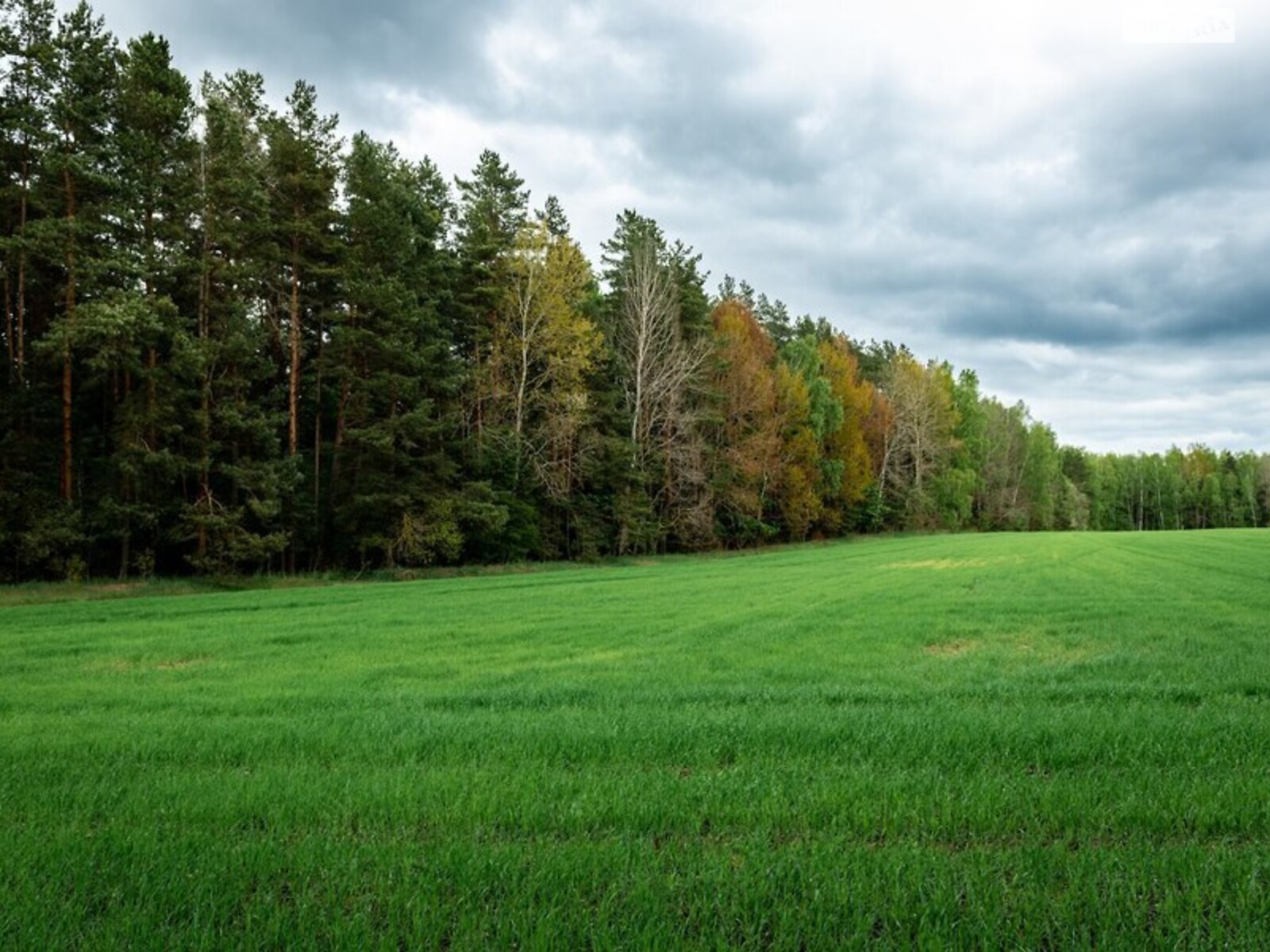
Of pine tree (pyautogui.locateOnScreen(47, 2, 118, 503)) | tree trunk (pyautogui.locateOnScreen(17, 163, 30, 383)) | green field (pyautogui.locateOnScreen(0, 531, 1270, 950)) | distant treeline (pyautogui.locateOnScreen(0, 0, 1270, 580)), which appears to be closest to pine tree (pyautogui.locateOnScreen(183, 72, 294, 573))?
distant treeline (pyautogui.locateOnScreen(0, 0, 1270, 580))

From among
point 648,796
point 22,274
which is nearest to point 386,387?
point 22,274

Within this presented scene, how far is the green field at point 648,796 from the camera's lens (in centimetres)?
272

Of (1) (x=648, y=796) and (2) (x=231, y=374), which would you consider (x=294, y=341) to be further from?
(1) (x=648, y=796)

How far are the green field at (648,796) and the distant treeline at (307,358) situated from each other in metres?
16.3

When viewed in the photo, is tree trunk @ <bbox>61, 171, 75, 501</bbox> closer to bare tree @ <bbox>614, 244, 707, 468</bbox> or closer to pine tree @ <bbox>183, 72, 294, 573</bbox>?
pine tree @ <bbox>183, 72, 294, 573</bbox>

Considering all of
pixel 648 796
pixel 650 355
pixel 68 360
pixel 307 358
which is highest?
pixel 650 355

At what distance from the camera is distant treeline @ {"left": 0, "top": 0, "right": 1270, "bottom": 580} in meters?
22.8

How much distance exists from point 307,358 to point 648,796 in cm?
3284

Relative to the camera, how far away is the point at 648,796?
4012 mm

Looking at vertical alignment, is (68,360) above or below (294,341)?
below

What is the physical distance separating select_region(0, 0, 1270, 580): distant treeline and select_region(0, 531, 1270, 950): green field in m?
16.3

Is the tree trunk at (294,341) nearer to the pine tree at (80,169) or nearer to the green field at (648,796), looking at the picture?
the pine tree at (80,169)

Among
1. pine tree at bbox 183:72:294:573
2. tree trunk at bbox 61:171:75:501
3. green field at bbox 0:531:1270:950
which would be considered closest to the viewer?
green field at bbox 0:531:1270:950

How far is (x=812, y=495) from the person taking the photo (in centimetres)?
5225
